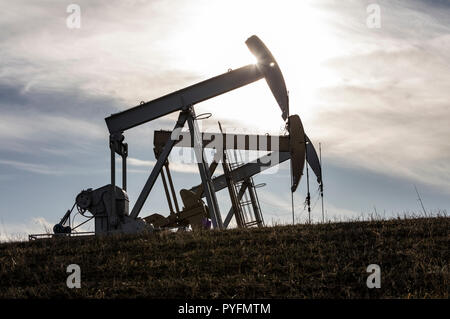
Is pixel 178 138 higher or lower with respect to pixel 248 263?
higher

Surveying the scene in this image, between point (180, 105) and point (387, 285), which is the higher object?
point (180, 105)

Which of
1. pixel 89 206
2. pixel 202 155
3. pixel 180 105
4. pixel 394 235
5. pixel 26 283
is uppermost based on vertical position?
pixel 180 105

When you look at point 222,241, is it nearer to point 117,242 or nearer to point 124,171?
point 117,242

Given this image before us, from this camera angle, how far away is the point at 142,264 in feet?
29.0

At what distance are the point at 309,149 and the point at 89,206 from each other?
9072 millimetres

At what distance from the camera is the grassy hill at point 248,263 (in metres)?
7.43

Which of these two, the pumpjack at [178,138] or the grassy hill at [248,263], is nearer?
the grassy hill at [248,263]

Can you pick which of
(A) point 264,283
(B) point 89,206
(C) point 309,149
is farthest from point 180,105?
(A) point 264,283

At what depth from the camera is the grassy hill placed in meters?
7.43

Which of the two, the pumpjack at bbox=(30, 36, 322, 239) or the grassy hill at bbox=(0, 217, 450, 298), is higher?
the pumpjack at bbox=(30, 36, 322, 239)

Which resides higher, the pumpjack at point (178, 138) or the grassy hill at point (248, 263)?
the pumpjack at point (178, 138)

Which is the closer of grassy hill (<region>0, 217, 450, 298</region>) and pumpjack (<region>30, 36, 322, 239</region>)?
grassy hill (<region>0, 217, 450, 298</region>)

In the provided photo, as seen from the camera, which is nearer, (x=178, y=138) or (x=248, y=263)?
(x=248, y=263)

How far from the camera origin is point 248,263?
8547mm
